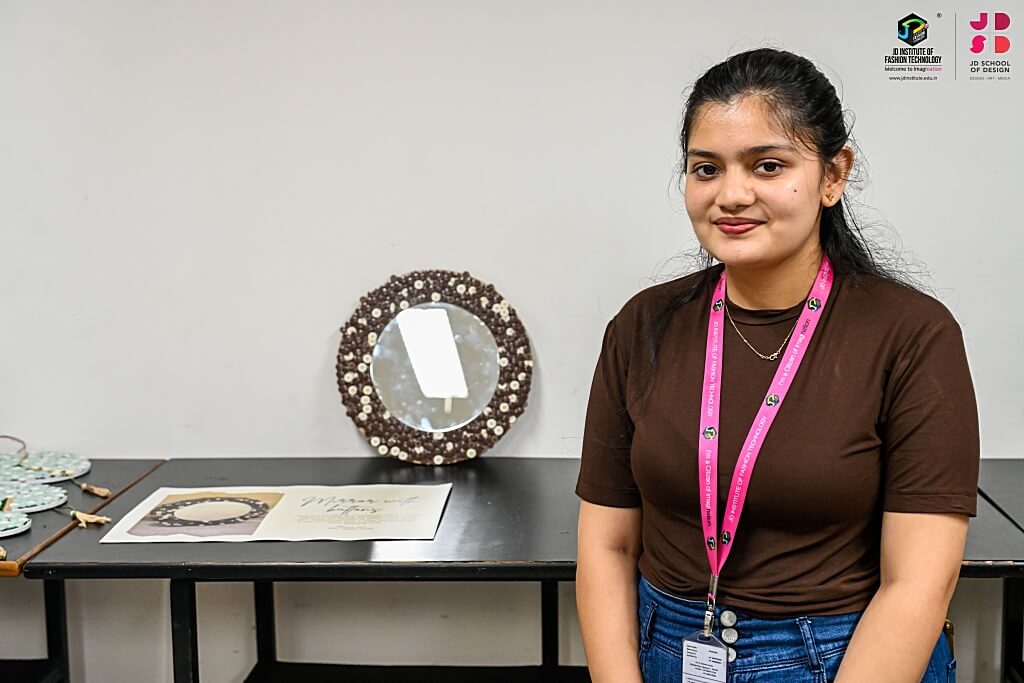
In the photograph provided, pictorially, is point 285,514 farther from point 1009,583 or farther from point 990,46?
point 990,46

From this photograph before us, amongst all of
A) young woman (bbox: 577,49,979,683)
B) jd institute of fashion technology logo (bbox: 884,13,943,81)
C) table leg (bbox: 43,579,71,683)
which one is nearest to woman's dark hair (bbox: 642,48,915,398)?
young woman (bbox: 577,49,979,683)

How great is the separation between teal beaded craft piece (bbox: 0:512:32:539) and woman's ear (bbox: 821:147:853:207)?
1.39m

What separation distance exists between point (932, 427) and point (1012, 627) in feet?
3.74

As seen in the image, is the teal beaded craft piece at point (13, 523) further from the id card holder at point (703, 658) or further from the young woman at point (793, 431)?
the id card holder at point (703, 658)

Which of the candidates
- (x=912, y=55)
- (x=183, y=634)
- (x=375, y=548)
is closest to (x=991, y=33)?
(x=912, y=55)

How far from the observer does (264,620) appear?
2.38 m

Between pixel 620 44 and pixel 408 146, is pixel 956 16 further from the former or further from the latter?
pixel 408 146

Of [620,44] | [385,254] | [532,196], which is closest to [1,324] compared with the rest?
[385,254]

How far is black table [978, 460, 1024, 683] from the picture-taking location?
6.53 ft

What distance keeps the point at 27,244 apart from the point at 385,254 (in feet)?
2.42

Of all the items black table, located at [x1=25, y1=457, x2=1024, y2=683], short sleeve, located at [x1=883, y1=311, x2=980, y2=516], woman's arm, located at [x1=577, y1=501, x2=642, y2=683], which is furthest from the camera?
black table, located at [x1=25, y1=457, x2=1024, y2=683]

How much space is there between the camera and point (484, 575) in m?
1.74

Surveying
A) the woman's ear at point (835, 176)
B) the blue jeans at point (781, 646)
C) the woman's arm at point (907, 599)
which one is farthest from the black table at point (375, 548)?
the woman's ear at point (835, 176)

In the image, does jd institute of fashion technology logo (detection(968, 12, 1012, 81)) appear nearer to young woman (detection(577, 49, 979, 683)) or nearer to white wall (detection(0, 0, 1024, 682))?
white wall (detection(0, 0, 1024, 682))
